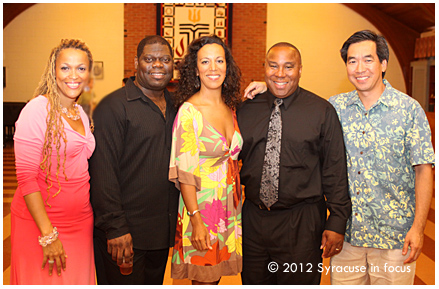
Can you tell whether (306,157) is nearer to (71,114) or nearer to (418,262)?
(71,114)

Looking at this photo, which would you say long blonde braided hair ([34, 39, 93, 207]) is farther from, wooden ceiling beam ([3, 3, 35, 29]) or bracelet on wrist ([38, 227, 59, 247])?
wooden ceiling beam ([3, 3, 35, 29])

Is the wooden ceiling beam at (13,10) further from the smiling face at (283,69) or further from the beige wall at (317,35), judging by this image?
the smiling face at (283,69)

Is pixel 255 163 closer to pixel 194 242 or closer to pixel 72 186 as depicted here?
pixel 194 242

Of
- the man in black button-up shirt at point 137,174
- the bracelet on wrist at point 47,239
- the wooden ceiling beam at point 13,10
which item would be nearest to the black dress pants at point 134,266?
the man in black button-up shirt at point 137,174

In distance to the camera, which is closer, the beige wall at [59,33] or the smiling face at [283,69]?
the smiling face at [283,69]

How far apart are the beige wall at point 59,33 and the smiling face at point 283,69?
31.9ft

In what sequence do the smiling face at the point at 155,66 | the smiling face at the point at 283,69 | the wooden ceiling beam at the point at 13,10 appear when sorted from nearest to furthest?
1. the smiling face at the point at 155,66
2. the smiling face at the point at 283,69
3. the wooden ceiling beam at the point at 13,10

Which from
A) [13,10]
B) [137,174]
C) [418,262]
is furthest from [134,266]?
[13,10]

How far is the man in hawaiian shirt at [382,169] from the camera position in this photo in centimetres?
231

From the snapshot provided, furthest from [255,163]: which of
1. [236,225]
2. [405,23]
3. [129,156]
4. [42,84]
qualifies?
[405,23]

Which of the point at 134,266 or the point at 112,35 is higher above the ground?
the point at 112,35

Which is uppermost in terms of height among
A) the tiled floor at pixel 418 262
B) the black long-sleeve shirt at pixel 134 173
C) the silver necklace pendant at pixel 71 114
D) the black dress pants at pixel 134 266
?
the silver necklace pendant at pixel 71 114

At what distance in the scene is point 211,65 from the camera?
2322 mm

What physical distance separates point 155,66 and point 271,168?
82 cm
